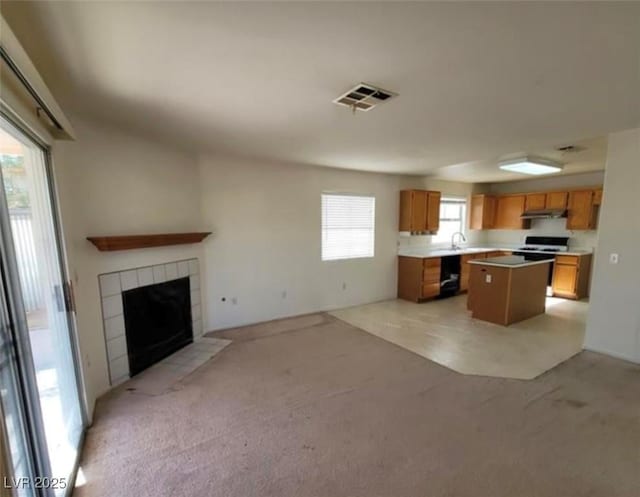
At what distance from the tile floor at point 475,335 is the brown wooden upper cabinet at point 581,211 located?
1.46 meters

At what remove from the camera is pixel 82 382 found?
217 centimetres

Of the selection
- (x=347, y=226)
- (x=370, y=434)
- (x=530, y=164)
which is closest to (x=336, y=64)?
(x=370, y=434)

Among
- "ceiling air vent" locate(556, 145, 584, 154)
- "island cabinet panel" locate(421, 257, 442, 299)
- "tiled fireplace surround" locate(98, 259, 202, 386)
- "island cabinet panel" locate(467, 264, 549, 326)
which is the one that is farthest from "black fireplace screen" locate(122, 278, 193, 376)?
"ceiling air vent" locate(556, 145, 584, 154)

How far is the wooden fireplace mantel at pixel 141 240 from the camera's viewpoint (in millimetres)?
2617

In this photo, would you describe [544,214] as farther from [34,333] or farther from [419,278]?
[34,333]

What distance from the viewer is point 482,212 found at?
6.88 m

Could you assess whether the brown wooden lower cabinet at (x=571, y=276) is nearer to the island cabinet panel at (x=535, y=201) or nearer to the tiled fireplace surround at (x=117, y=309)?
the island cabinet panel at (x=535, y=201)

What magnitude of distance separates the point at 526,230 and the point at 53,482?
8169 millimetres

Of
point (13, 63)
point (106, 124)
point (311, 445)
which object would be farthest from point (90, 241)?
point (311, 445)

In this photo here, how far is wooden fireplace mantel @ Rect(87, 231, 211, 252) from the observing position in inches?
103

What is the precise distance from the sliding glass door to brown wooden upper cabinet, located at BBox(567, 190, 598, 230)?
766 centimetres

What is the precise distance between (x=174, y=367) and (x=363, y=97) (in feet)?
10.2

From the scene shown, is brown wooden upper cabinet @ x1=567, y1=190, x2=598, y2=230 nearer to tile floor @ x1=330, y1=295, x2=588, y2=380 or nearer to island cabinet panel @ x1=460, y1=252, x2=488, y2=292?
tile floor @ x1=330, y1=295, x2=588, y2=380

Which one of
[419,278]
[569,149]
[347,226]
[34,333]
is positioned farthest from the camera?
[419,278]
